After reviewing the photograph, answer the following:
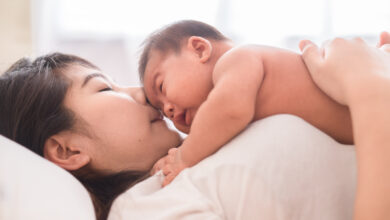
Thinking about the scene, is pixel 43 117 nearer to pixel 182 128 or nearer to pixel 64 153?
pixel 64 153

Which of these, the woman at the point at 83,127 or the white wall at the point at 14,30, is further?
the white wall at the point at 14,30

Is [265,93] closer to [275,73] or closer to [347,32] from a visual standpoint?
[275,73]

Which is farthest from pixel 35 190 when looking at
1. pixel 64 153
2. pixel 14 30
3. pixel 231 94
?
pixel 14 30

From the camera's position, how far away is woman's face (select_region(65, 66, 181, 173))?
107cm

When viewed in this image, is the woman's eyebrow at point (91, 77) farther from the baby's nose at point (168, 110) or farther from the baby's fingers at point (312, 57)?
the baby's fingers at point (312, 57)

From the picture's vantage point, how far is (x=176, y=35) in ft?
3.82

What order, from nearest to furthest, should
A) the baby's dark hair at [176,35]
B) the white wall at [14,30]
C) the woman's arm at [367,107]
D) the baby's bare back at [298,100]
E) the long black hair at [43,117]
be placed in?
the woman's arm at [367,107] → the baby's bare back at [298,100] → the long black hair at [43,117] → the baby's dark hair at [176,35] → the white wall at [14,30]

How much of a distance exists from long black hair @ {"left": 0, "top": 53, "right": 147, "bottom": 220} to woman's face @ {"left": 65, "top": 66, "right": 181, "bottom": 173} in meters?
0.02

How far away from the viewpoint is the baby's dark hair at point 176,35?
115 cm

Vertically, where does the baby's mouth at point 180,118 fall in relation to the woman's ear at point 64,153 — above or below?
above

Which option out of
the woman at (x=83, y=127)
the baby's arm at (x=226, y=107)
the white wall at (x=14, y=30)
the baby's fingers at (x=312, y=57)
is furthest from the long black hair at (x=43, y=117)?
the white wall at (x=14, y=30)

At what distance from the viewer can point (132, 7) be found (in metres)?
2.96

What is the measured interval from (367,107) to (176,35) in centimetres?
60

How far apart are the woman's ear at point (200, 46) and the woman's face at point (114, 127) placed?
0.21 meters
